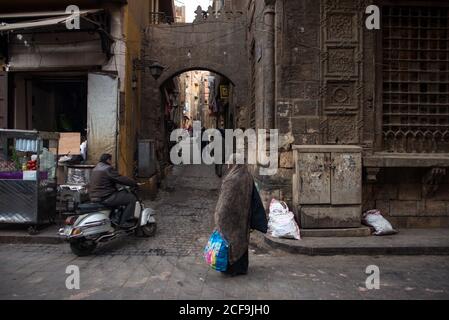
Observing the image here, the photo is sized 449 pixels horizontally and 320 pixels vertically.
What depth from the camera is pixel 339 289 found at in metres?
4.88

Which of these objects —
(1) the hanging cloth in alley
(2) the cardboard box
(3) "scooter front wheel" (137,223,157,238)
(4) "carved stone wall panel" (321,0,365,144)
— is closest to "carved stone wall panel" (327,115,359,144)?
(4) "carved stone wall panel" (321,0,365,144)

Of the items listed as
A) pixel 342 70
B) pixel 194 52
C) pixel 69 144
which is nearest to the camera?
Answer: pixel 342 70

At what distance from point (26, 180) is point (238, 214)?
4.04m

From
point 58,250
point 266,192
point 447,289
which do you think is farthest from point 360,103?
point 58,250

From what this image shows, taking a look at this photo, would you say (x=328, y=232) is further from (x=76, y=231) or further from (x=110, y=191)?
(x=76, y=231)

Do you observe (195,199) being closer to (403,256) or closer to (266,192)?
(266,192)

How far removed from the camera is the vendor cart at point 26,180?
720 centimetres

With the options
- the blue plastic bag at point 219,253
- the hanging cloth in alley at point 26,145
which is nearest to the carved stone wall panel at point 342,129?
the blue plastic bag at point 219,253

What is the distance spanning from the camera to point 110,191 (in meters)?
6.89

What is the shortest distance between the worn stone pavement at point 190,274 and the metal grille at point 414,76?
255 centimetres

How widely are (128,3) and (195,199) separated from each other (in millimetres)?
5396

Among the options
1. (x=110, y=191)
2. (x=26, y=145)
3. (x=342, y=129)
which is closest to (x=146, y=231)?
(x=110, y=191)

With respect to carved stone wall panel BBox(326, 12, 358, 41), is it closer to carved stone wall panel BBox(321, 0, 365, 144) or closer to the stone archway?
carved stone wall panel BBox(321, 0, 365, 144)
